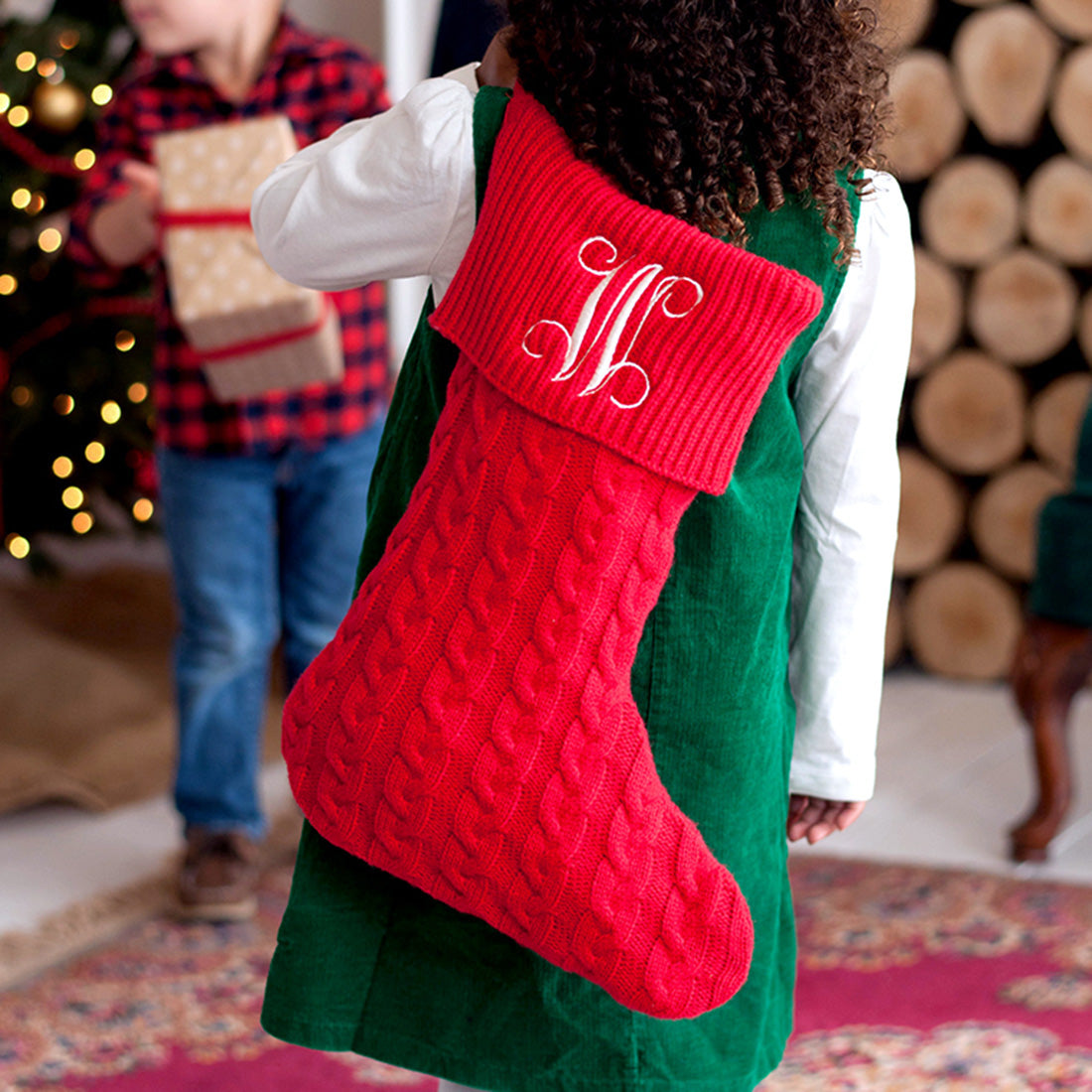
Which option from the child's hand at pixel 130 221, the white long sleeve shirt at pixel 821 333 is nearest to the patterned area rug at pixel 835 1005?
the white long sleeve shirt at pixel 821 333

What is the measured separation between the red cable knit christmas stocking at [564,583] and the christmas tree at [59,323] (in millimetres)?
1714

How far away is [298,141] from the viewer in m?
1.48

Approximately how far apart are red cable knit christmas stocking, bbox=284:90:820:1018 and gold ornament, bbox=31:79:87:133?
5.73 feet

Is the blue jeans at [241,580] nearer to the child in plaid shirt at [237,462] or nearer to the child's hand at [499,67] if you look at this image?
the child in plaid shirt at [237,462]

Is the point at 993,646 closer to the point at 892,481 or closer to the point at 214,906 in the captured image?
the point at 214,906

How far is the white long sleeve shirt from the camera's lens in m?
0.70

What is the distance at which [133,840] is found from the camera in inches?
71.7

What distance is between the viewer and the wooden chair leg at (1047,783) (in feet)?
5.77

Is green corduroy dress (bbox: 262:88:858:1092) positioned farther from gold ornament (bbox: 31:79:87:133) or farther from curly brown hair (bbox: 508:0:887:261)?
gold ornament (bbox: 31:79:87:133)

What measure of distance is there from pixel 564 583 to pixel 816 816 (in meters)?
0.29

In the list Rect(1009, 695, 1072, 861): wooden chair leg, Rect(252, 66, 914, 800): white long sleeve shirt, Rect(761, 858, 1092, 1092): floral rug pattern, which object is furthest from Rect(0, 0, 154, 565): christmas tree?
Rect(252, 66, 914, 800): white long sleeve shirt

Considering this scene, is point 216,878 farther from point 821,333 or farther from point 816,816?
point 821,333

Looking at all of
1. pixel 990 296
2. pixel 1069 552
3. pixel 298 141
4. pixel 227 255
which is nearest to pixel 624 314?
pixel 227 255

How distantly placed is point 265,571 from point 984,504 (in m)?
1.47
